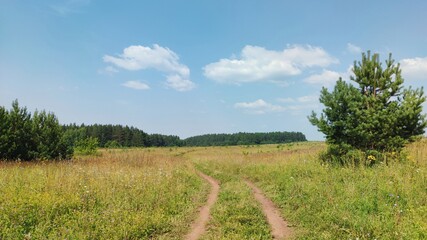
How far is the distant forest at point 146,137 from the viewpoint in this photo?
102 m

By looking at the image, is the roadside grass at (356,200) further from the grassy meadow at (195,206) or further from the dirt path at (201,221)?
the dirt path at (201,221)

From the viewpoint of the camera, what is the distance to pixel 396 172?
34.1 feet

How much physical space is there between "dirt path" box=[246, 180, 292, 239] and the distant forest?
61.0ft

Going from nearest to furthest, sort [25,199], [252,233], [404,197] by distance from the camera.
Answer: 1. [252,233]
2. [25,199]
3. [404,197]

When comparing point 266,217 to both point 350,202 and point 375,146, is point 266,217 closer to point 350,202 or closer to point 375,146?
point 350,202

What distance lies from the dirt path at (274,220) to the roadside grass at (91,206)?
2.26m

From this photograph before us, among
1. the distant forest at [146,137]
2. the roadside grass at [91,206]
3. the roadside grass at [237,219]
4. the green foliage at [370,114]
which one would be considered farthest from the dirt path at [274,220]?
the distant forest at [146,137]

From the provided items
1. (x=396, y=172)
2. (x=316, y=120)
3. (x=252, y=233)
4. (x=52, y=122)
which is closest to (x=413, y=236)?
(x=252, y=233)

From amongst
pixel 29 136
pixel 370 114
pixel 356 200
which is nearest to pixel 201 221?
pixel 356 200

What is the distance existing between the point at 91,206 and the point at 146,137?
→ 113415 mm

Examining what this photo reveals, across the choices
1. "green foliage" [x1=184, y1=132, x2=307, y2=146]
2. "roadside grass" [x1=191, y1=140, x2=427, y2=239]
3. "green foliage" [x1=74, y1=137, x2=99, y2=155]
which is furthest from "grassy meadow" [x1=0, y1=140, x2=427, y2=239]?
"green foliage" [x1=184, y1=132, x2=307, y2=146]

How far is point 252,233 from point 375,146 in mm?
9896

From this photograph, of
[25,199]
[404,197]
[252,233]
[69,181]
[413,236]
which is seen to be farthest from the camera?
[69,181]

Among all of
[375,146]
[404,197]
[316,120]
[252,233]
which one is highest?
[316,120]
